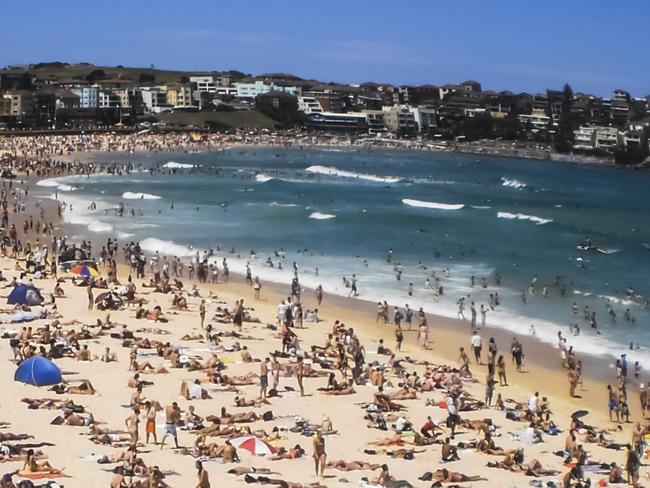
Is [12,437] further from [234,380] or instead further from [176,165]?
[176,165]

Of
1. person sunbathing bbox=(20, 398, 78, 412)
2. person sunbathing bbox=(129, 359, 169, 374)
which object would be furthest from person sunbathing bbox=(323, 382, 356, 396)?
person sunbathing bbox=(20, 398, 78, 412)

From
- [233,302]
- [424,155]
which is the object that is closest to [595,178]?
[424,155]

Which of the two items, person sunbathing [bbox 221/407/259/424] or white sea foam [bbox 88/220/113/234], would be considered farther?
white sea foam [bbox 88/220/113/234]

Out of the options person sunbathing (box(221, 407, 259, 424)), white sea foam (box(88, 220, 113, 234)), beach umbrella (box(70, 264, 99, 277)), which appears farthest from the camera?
white sea foam (box(88, 220, 113, 234))

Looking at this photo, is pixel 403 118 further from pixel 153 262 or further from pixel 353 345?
pixel 353 345

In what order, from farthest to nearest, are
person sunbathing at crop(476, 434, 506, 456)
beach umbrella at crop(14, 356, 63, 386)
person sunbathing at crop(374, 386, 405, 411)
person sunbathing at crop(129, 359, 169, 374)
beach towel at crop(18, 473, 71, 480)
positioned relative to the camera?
1. person sunbathing at crop(129, 359, 169, 374)
2. person sunbathing at crop(374, 386, 405, 411)
3. beach umbrella at crop(14, 356, 63, 386)
4. person sunbathing at crop(476, 434, 506, 456)
5. beach towel at crop(18, 473, 71, 480)

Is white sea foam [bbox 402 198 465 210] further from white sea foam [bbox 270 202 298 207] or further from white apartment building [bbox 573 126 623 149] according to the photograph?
white apartment building [bbox 573 126 623 149]

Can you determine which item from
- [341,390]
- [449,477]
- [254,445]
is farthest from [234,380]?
[449,477]
